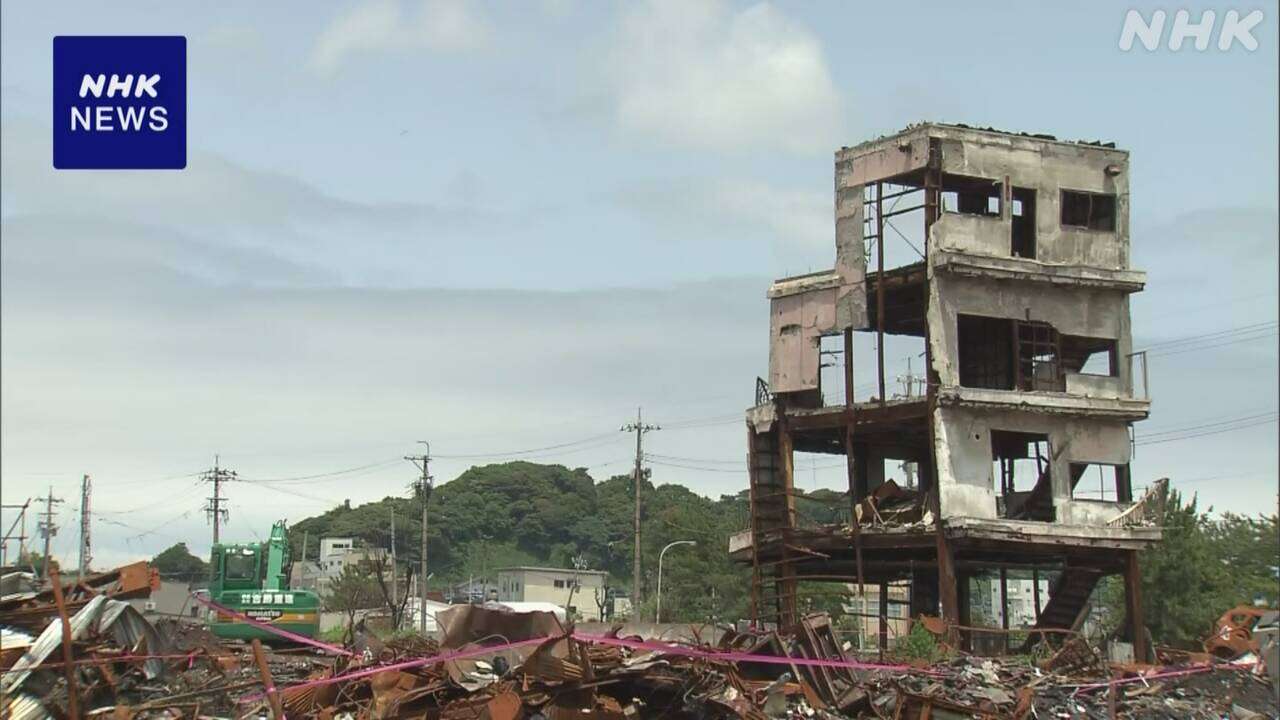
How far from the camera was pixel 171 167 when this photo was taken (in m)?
19.5

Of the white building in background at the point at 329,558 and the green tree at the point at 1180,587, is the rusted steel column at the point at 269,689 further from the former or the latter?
the white building in background at the point at 329,558

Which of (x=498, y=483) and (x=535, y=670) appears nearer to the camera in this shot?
(x=535, y=670)

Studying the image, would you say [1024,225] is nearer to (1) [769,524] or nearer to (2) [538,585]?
(1) [769,524]

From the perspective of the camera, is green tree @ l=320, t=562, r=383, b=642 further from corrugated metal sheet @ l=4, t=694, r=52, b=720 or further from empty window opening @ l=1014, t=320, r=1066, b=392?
corrugated metal sheet @ l=4, t=694, r=52, b=720

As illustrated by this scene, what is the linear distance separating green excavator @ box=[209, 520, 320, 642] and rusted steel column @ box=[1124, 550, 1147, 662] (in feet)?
73.8

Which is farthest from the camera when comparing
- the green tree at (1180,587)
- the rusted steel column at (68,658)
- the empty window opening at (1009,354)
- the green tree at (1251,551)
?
the green tree at (1251,551)

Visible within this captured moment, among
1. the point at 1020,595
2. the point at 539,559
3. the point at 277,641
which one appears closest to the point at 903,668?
the point at 277,641

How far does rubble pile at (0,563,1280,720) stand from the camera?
18.0 m

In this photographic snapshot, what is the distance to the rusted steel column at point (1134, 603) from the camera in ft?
132

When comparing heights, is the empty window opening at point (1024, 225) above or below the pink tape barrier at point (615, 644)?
above

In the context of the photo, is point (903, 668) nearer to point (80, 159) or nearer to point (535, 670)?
point (535, 670)

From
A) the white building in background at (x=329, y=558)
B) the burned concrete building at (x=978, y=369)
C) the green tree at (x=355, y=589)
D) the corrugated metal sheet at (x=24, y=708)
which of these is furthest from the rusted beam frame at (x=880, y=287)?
the white building in background at (x=329, y=558)

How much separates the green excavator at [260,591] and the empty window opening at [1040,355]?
20.6 metres

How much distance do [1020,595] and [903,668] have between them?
309 ft
